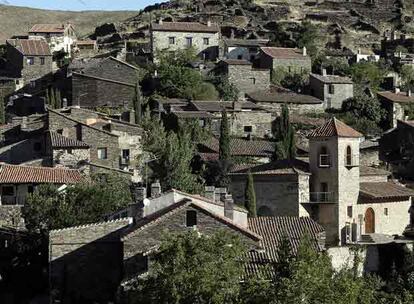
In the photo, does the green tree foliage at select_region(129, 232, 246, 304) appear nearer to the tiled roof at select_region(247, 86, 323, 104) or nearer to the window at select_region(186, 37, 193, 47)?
the tiled roof at select_region(247, 86, 323, 104)

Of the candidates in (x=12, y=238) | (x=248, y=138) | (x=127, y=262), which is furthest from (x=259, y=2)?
(x=127, y=262)

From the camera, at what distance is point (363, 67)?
70.9 m

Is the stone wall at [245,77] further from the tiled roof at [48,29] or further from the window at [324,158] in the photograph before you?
the window at [324,158]

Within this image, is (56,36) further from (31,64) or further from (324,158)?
(324,158)

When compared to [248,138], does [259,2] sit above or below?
above

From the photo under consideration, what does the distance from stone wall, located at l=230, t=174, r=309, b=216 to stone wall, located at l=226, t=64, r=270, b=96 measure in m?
24.7

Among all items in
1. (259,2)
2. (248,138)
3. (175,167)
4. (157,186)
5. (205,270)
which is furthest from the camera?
(259,2)

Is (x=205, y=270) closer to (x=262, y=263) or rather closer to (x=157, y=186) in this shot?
(x=262, y=263)

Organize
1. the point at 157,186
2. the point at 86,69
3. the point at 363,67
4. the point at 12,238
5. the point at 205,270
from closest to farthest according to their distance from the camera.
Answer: the point at 205,270
the point at 157,186
the point at 12,238
the point at 86,69
the point at 363,67

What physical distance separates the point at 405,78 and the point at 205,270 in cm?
5322

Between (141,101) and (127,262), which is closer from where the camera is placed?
(127,262)

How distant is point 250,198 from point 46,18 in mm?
104980

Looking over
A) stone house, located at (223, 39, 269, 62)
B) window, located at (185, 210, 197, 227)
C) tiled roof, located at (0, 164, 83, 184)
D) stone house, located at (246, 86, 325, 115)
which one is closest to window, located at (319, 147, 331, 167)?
tiled roof, located at (0, 164, 83, 184)

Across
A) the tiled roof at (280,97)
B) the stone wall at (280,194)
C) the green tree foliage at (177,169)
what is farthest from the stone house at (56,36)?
the stone wall at (280,194)
